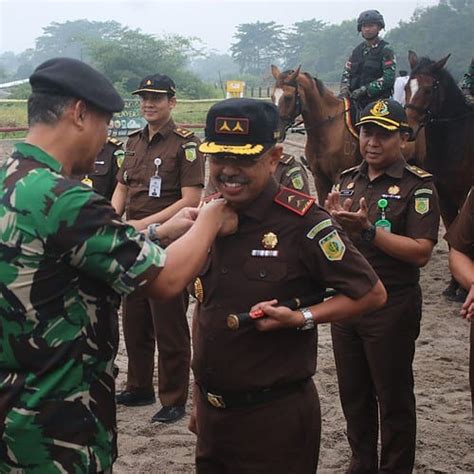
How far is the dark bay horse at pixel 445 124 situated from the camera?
7.13 m

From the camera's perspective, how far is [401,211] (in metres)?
3.33

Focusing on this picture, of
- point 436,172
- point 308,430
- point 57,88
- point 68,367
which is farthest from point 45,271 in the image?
point 436,172

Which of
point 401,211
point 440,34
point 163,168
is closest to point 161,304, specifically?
point 163,168

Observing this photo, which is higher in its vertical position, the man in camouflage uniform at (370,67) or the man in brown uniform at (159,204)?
the man in camouflage uniform at (370,67)

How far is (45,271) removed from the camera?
6.28ft

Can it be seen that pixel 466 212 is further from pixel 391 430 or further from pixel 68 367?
pixel 68 367

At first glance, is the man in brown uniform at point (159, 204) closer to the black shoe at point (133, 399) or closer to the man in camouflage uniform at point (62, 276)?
the black shoe at point (133, 399)

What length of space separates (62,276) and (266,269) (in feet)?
2.35

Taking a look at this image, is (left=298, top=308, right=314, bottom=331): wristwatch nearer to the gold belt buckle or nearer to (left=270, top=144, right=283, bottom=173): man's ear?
the gold belt buckle

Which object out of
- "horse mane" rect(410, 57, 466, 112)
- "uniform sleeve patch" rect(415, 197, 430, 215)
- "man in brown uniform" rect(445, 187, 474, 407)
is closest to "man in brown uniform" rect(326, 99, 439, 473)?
"uniform sleeve patch" rect(415, 197, 430, 215)

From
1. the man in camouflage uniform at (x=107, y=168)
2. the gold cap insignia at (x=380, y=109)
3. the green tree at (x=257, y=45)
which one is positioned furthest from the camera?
the green tree at (x=257, y=45)

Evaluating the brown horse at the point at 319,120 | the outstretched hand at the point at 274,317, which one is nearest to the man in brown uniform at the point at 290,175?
the outstretched hand at the point at 274,317

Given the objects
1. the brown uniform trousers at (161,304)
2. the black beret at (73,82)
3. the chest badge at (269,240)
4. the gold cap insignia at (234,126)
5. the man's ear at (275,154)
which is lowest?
the brown uniform trousers at (161,304)

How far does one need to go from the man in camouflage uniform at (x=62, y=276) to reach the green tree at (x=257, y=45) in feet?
314
